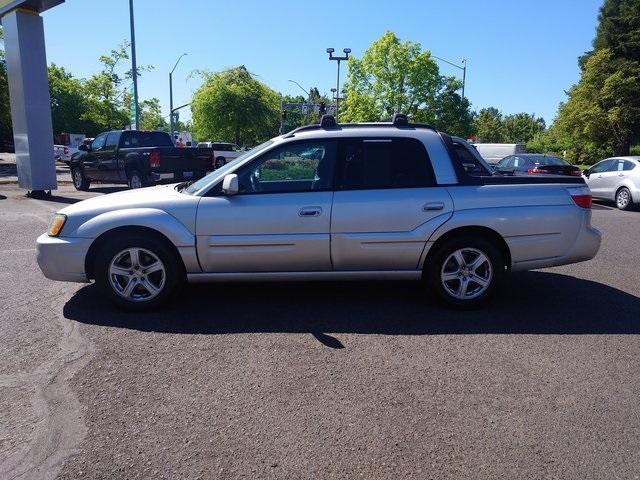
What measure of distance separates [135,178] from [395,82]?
34013mm

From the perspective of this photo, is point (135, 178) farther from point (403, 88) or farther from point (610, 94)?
point (610, 94)

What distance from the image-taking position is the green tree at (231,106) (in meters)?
47.5

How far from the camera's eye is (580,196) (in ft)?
17.2

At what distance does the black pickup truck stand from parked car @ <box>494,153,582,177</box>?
9188 mm

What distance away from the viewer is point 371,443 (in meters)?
2.95

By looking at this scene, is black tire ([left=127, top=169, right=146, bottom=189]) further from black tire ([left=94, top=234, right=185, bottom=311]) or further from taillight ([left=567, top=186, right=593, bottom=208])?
taillight ([left=567, top=186, right=593, bottom=208])

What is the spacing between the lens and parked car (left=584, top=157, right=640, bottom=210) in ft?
48.0

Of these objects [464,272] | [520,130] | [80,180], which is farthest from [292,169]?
[520,130]

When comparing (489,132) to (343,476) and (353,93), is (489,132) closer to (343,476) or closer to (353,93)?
(353,93)

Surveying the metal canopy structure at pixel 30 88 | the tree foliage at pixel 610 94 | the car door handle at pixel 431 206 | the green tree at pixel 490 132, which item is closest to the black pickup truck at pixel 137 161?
the metal canopy structure at pixel 30 88

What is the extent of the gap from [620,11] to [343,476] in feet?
189

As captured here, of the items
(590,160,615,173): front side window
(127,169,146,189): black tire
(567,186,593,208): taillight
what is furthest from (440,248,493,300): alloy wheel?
(590,160,615,173): front side window

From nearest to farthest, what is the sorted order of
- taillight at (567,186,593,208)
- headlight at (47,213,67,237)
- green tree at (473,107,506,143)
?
headlight at (47,213,67,237), taillight at (567,186,593,208), green tree at (473,107,506,143)

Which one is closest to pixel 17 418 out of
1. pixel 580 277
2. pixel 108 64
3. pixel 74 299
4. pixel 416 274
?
pixel 74 299
